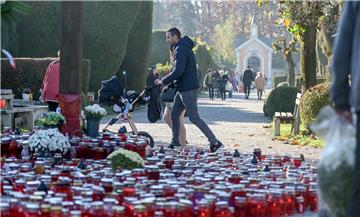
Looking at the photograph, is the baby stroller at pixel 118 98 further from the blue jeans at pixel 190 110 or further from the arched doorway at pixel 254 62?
the arched doorway at pixel 254 62

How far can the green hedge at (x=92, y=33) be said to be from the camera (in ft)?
93.6

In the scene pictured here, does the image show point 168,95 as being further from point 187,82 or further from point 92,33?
point 92,33

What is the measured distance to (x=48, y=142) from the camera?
10.4m

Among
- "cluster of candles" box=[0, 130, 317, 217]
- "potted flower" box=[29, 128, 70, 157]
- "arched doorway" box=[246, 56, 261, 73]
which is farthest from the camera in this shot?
"arched doorway" box=[246, 56, 261, 73]

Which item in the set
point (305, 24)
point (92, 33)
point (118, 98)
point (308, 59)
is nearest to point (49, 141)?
point (118, 98)

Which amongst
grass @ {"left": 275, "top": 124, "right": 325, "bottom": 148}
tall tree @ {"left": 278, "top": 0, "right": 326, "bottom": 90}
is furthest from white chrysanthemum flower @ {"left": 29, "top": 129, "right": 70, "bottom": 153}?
tall tree @ {"left": 278, "top": 0, "right": 326, "bottom": 90}

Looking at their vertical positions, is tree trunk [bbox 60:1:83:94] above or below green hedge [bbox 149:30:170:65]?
below

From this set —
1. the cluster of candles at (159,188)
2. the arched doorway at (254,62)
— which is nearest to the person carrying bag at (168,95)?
the cluster of candles at (159,188)

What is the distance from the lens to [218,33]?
3681 inches

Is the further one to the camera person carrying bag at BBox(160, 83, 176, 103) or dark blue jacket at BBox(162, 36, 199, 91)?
person carrying bag at BBox(160, 83, 176, 103)

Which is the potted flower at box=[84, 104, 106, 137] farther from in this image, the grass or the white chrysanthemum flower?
the grass

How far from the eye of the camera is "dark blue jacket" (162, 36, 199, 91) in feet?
42.3

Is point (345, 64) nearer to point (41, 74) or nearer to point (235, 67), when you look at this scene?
point (41, 74)

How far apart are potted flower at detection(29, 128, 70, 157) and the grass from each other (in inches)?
248
